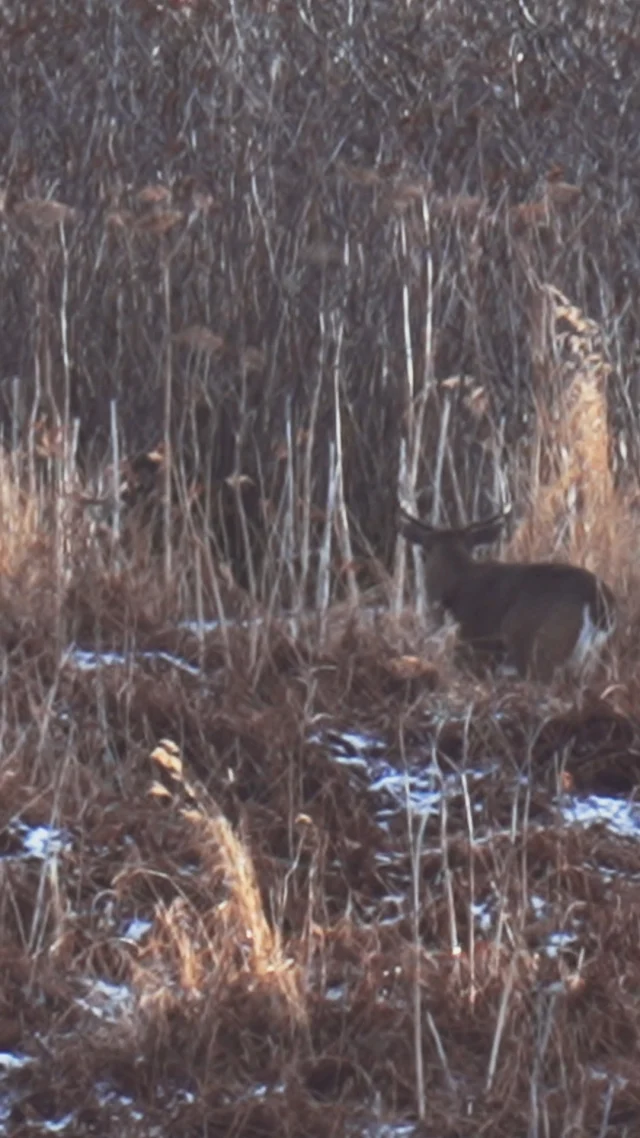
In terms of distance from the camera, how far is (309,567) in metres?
6.90

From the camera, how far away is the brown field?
446cm

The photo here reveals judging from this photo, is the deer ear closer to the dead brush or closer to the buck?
the buck

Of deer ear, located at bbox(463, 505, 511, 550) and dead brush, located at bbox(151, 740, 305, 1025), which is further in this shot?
deer ear, located at bbox(463, 505, 511, 550)

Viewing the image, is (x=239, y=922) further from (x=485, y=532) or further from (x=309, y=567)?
(x=309, y=567)

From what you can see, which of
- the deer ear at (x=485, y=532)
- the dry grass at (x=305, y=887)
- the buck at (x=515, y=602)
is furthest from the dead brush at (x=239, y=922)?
the deer ear at (x=485, y=532)

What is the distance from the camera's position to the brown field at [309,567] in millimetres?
4457

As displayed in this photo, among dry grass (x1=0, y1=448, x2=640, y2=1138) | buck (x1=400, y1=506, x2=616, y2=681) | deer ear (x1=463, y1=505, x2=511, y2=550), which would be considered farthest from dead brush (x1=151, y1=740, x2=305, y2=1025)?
deer ear (x1=463, y1=505, x2=511, y2=550)

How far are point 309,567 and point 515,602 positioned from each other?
94 centimetres

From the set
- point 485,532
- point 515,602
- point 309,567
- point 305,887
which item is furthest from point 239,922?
point 309,567

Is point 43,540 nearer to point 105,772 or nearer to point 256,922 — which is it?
point 105,772

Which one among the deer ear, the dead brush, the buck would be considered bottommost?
the dead brush

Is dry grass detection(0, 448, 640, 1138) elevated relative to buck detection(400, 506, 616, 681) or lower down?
lower down

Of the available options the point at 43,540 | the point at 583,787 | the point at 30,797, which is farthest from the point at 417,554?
the point at 30,797

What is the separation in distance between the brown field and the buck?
0.09 m
